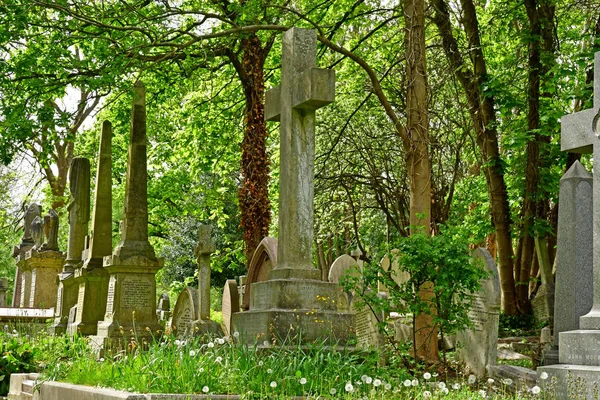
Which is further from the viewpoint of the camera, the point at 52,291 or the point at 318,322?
the point at 52,291

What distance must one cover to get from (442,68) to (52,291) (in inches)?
491

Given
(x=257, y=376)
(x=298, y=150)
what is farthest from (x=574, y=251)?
(x=257, y=376)

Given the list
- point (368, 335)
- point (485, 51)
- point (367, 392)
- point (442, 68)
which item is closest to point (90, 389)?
point (367, 392)

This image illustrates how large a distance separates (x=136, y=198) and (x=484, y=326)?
22.1ft

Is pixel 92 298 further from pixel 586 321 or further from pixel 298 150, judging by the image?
pixel 586 321

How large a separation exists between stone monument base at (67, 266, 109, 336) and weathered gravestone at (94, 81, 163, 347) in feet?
3.97

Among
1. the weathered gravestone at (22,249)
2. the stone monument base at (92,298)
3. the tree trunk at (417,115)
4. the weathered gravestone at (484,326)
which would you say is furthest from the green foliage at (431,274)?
A: the weathered gravestone at (22,249)

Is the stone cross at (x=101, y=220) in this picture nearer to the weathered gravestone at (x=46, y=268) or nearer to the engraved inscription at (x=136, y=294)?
the engraved inscription at (x=136, y=294)

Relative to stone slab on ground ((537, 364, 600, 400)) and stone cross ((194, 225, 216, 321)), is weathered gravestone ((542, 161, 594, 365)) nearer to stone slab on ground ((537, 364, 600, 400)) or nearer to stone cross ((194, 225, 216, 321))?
stone slab on ground ((537, 364, 600, 400))

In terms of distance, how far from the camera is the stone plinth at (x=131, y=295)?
45.8ft

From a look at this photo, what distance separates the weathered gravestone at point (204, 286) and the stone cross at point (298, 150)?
5.52m

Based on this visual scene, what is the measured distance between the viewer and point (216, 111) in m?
20.4

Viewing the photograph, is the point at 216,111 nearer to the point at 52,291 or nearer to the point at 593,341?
the point at 52,291

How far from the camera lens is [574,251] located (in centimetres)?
870
